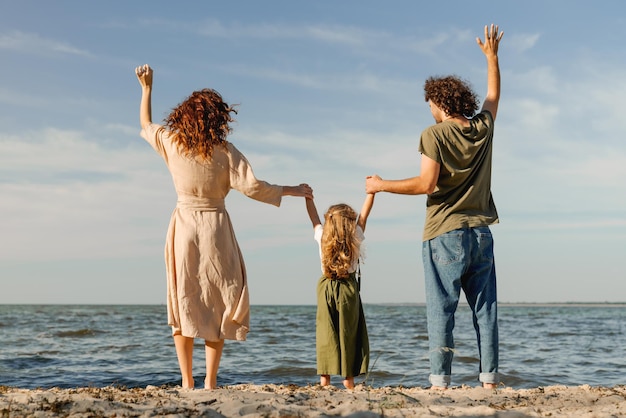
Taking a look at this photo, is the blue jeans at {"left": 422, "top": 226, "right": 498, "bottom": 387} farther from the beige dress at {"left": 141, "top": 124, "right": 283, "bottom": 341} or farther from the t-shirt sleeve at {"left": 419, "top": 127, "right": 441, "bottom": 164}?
the beige dress at {"left": 141, "top": 124, "right": 283, "bottom": 341}

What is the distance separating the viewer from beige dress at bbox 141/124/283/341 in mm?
4758

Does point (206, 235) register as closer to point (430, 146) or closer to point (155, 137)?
point (155, 137)

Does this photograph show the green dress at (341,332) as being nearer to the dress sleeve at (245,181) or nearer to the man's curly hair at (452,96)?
the dress sleeve at (245,181)

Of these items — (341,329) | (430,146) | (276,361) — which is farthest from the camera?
(276,361)

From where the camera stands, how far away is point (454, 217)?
4.54 metres

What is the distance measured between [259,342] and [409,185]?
1004 cm

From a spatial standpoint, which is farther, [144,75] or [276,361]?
[276,361]

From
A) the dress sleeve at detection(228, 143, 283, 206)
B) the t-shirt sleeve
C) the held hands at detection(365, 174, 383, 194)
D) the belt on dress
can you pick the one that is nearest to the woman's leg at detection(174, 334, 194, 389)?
the belt on dress

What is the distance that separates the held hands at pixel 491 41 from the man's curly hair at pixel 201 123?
6.71 feet

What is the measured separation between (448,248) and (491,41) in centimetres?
176

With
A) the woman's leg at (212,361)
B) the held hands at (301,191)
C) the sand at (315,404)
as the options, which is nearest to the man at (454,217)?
the sand at (315,404)

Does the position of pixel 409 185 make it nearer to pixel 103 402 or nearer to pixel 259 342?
pixel 103 402

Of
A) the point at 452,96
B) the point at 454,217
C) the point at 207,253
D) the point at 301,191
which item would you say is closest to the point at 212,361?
the point at 207,253

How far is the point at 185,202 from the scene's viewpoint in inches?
190
